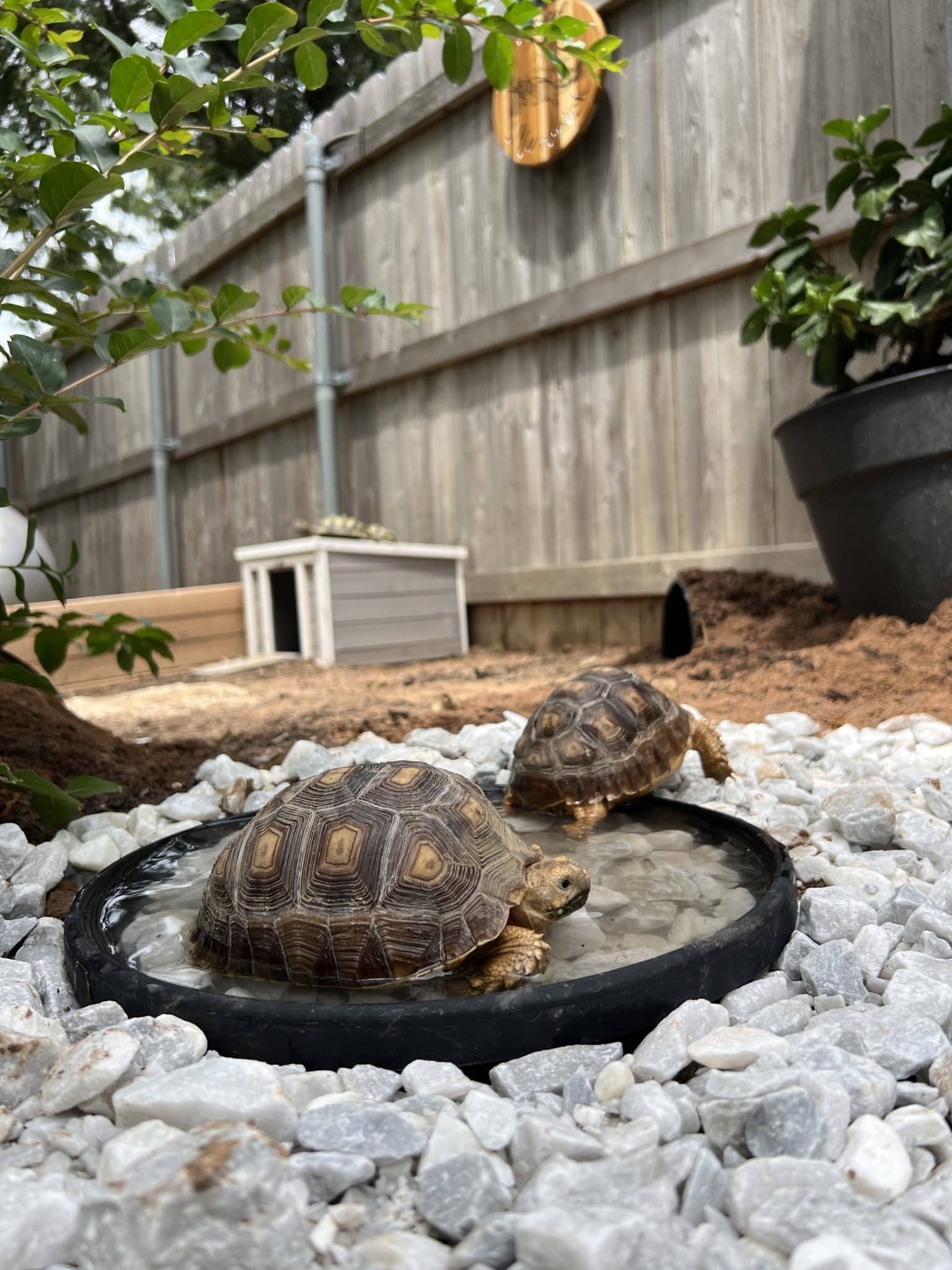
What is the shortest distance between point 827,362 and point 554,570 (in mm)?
2316

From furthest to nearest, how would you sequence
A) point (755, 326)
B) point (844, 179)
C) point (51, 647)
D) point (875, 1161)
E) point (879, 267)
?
point (755, 326) < point (879, 267) < point (844, 179) < point (51, 647) < point (875, 1161)

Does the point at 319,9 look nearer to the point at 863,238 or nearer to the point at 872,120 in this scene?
the point at 872,120

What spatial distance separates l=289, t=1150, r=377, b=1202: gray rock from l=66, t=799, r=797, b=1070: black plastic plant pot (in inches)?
9.2

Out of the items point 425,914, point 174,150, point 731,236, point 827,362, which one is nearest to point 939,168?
point 827,362

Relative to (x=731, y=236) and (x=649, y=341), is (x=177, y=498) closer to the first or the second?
(x=649, y=341)

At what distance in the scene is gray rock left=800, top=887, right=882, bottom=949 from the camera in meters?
1.71

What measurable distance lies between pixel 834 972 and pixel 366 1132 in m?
0.83

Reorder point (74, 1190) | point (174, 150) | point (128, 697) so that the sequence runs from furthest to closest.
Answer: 1. point (128, 697)
2. point (174, 150)
3. point (74, 1190)

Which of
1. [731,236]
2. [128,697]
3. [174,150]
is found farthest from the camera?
[128,697]

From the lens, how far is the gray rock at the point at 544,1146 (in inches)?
42.6

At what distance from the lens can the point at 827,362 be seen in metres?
3.64

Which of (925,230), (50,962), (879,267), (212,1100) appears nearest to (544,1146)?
(212,1100)

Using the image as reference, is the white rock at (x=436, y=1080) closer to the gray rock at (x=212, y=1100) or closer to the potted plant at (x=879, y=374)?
the gray rock at (x=212, y=1100)

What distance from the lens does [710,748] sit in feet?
8.75
